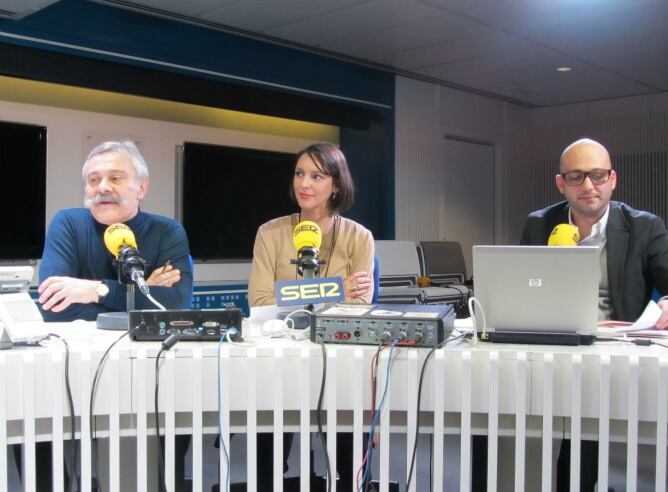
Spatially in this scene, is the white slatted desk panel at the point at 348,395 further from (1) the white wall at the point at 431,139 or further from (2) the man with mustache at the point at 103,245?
(1) the white wall at the point at 431,139

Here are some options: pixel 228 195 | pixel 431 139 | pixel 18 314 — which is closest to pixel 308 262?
pixel 18 314

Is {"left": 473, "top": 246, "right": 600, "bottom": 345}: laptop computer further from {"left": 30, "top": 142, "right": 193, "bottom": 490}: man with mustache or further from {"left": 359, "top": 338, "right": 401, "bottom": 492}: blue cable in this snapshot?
{"left": 30, "top": 142, "right": 193, "bottom": 490}: man with mustache

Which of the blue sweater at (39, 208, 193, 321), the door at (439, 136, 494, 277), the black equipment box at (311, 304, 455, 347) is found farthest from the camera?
the door at (439, 136, 494, 277)

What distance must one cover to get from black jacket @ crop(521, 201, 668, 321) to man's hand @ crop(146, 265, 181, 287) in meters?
1.59

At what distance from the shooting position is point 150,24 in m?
4.58

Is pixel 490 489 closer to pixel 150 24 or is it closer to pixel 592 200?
pixel 592 200

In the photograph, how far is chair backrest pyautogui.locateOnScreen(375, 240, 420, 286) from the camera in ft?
18.2

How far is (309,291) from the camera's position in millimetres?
1971

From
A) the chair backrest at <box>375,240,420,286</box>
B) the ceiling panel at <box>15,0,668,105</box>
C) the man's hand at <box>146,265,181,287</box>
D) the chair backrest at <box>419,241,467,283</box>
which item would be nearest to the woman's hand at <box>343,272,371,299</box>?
the man's hand at <box>146,265,181,287</box>

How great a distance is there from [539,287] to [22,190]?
354 cm

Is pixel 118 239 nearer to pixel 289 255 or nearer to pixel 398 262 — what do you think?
pixel 289 255

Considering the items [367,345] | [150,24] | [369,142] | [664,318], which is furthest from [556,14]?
[367,345]

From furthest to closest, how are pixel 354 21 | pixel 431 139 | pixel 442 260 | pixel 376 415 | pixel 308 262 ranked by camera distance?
pixel 431 139
pixel 442 260
pixel 354 21
pixel 308 262
pixel 376 415

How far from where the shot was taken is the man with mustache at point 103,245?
2.34 metres
